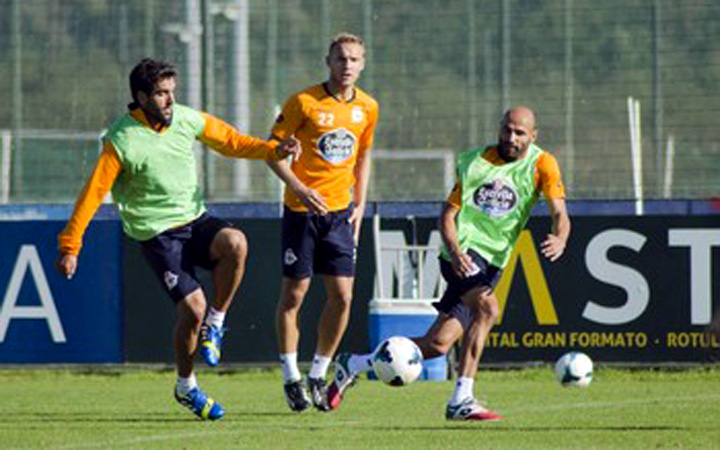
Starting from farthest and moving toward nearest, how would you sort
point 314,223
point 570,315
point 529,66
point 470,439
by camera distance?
point 529,66, point 570,315, point 314,223, point 470,439

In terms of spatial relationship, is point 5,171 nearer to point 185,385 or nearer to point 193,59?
point 193,59

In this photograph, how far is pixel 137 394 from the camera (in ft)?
44.0

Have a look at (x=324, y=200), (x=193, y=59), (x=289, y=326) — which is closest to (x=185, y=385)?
(x=289, y=326)

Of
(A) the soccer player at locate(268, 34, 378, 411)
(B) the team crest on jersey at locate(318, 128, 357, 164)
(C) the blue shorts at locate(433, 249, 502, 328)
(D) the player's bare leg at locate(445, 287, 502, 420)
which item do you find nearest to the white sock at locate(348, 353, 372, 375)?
(A) the soccer player at locate(268, 34, 378, 411)

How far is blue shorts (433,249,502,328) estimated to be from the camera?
10.9m

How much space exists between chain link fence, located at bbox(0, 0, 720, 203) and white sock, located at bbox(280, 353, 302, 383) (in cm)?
533

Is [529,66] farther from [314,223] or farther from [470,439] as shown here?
[470,439]

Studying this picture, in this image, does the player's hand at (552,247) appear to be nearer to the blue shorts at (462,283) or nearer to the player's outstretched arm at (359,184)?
the blue shorts at (462,283)

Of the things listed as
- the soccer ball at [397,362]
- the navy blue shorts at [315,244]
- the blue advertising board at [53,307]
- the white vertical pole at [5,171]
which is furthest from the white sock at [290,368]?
the white vertical pole at [5,171]

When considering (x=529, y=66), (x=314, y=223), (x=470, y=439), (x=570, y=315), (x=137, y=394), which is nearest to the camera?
(x=470, y=439)

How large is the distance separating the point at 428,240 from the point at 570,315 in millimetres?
1299

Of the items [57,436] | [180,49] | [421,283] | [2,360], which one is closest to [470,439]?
[57,436]

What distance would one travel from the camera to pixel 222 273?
1095 cm

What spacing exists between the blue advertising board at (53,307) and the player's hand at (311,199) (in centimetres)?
470
